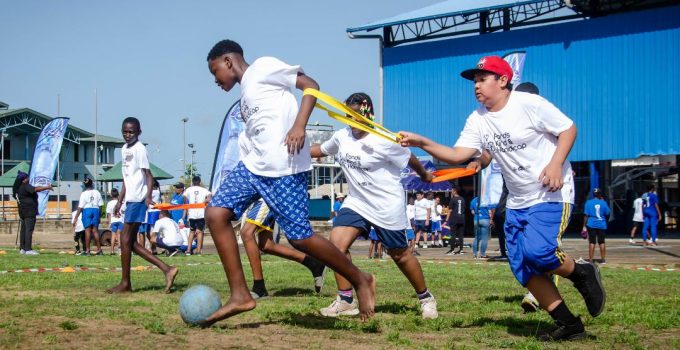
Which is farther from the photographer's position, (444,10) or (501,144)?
(444,10)

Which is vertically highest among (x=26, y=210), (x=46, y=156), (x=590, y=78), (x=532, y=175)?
(x=590, y=78)

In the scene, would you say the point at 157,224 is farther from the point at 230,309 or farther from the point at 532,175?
the point at 532,175

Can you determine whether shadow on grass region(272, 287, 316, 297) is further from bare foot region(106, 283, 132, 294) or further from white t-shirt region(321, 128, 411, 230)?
white t-shirt region(321, 128, 411, 230)

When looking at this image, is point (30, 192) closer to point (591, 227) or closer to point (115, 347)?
point (591, 227)

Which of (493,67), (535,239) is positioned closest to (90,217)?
(493,67)

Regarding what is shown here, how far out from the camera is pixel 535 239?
6.13 metres

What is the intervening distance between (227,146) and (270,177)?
1232cm

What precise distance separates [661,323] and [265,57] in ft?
12.4

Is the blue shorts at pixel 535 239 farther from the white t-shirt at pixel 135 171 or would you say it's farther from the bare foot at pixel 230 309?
the white t-shirt at pixel 135 171

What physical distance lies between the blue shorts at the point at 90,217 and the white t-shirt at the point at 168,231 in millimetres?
2206

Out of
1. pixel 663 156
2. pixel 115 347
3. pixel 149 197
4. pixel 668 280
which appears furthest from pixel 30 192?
pixel 663 156

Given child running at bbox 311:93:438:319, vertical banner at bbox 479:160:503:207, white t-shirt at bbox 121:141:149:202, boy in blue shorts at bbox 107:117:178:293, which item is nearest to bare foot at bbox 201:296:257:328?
child running at bbox 311:93:438:319

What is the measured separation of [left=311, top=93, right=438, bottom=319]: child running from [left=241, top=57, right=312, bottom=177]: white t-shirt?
1532 millimetres

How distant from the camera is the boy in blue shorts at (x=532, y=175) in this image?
6125 mm
